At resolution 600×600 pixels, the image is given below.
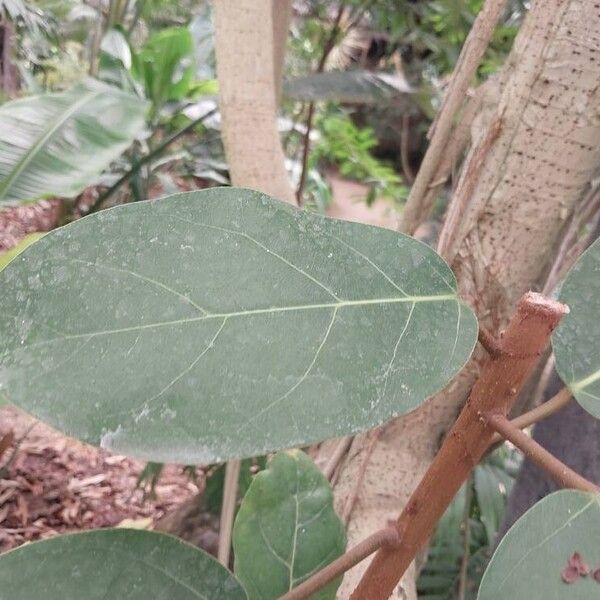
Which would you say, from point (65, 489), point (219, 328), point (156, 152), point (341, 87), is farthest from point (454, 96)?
point (65, 489)

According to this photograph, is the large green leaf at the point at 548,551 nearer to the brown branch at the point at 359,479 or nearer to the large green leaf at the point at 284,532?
the large green leaf at the point at 284,532

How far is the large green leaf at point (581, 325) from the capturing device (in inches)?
12.4

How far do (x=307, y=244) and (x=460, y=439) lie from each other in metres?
0.13

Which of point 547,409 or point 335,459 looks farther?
point 335,459

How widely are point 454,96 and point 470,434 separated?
468 mm

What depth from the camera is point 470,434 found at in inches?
12.0

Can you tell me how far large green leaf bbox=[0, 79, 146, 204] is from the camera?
3.49 feet

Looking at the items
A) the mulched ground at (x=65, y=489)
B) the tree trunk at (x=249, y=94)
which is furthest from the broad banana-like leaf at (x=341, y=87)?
the mulched ground at (x=65, y=489)

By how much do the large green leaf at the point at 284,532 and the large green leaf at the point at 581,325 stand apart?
0.20 m

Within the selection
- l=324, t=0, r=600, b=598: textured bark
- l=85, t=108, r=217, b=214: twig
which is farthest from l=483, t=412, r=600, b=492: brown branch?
l=85, t=108, r=217, b=214: twig

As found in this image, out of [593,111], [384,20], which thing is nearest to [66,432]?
[593,111]

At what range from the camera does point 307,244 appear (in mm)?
310

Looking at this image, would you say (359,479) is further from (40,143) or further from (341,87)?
(40,143)

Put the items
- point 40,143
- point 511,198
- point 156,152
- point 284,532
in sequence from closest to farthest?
1. point 284,532
2. point 511,198
3. point 40,143
4. point 156,152
